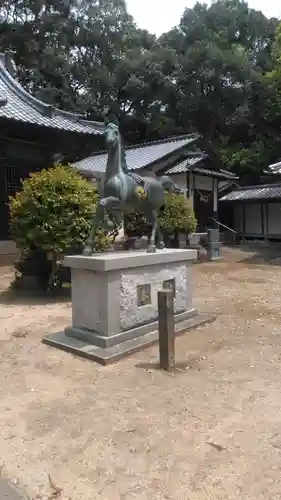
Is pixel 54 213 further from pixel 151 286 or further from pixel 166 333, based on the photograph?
pixel 166 333

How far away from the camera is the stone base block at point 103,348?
4.57 meters

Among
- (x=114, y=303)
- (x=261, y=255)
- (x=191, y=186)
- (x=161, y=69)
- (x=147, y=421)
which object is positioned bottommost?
(x=147, y=421)

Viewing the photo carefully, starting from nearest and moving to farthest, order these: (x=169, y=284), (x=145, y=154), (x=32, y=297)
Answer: (x=169, y=284) < (x=32, y=297) < (x=145, y=154)

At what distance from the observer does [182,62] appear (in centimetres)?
2819

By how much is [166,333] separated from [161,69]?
27.2m

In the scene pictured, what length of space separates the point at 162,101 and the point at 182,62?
3.04m

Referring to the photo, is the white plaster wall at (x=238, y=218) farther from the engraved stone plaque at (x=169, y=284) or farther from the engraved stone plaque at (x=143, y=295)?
the engraved stone plaque at (x=143, y=295)

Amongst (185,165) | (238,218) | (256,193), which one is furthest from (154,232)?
(238,218)

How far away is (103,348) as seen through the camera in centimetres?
477

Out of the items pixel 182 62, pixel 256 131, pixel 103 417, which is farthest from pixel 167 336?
pixel 182 62

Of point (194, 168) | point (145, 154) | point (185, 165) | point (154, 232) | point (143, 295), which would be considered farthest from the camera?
point (145, 154)

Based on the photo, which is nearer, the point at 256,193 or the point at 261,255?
the point at 261,255

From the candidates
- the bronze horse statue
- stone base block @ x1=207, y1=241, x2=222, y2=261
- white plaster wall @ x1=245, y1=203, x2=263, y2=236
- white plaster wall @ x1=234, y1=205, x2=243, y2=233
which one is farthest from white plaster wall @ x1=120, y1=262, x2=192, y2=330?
white plaster wall @ x1=234, y1=205, x2=243, y2=233

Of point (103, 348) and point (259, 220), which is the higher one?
point (259, 220)
